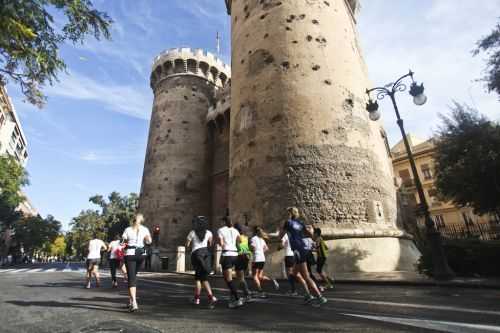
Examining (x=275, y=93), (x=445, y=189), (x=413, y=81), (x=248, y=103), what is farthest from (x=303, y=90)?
(x=445, y=189)

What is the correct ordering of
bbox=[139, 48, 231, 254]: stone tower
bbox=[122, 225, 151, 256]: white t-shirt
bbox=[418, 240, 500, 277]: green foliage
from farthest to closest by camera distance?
1. bbox=[139, 48, 231, 254]: stone tower
2. bbox=[418, 240, 500, 277]: green foliage
3. bbox=[122, 225, 151, 256]: white t-shirt

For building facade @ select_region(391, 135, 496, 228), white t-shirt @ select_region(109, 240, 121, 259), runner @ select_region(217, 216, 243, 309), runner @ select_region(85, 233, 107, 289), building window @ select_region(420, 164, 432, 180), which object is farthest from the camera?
building window @ select_region(420, 164, 432, 180)

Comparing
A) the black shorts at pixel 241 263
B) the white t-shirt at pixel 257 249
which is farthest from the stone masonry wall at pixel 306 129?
the black shorts at pixel 241 263

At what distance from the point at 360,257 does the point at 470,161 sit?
904 cm

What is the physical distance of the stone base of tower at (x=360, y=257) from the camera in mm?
9484

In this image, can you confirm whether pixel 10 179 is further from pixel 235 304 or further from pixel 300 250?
pixel 300 250

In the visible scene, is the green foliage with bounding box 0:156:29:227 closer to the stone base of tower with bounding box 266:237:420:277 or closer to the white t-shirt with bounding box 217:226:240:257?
the stone base of tower with bounding box 266:237:420:277

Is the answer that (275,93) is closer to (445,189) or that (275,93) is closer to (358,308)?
(358,308)

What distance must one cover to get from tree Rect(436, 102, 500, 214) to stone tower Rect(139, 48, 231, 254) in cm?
1507

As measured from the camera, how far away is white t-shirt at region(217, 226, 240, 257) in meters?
4.80

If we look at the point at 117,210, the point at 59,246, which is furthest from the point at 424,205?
the point at 59,246

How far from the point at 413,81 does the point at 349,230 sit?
16.5ft

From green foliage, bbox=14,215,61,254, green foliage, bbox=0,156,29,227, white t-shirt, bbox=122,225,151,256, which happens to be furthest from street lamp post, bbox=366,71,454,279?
green foliage, bbox=14,215,61,254

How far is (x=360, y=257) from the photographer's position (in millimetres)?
9555
